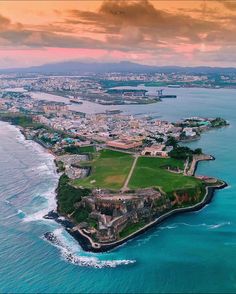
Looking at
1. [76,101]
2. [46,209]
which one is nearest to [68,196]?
[46,209]

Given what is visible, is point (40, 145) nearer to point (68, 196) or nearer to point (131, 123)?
point (131, 123)

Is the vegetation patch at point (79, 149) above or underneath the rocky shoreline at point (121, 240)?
above

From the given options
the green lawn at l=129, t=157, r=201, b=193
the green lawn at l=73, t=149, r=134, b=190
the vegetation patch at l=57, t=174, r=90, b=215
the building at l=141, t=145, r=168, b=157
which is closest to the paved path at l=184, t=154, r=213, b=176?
the green lawn at l=129, t=157, r=201, b=193

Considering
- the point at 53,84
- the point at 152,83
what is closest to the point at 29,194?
the point at 53,84

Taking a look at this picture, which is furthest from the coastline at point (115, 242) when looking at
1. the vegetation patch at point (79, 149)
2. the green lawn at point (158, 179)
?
the vegetation patch at point (79, 149)

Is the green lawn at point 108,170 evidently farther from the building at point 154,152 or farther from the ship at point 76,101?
the ship at point 76,101

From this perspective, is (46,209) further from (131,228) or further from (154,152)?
(154,152)
